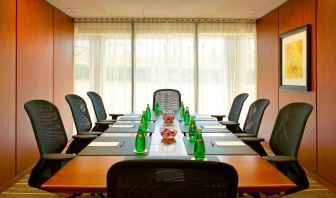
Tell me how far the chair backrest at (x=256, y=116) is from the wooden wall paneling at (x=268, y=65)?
2217 millimetres

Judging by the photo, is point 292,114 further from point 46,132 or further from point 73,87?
point 73,87

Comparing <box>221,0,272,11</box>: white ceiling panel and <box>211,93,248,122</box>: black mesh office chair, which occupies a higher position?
<box>221,0,272,11</box>: white ceiling panel

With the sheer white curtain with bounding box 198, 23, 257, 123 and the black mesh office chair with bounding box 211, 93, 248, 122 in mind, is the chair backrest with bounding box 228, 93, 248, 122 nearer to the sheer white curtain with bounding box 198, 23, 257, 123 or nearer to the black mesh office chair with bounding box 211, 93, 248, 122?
the black mesh office chair with bounding box 211, 93, 248, 122

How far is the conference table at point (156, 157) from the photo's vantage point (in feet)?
6.15

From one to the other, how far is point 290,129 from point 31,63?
365 centimetres

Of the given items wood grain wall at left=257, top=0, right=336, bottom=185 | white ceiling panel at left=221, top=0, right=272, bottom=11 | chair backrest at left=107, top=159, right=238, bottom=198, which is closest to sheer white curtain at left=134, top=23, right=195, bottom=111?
white ceiling panel at left=221, top=0, right=272, bottom=11

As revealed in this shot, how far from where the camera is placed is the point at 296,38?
536cm

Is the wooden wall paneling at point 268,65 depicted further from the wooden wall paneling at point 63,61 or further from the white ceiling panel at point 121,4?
the wooden wall paneling at point 63,61

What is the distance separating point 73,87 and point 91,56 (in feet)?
2.27

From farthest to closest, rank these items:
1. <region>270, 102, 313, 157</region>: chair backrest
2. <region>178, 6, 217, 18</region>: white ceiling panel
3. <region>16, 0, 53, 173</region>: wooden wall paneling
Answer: <region>178, 6, 217, 18</region>: white ceiling panel → <region>16, 0, 53, 173</region>: wooden wall paneling → <region>270, 102, 313, 157</region>: chair backrest

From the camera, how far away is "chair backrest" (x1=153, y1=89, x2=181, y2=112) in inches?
243

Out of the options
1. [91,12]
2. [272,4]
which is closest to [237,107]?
[272,4]

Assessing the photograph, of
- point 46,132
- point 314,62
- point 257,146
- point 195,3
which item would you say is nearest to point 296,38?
point 314,62

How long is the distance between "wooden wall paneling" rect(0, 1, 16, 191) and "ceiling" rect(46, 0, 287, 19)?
142 centimetres
